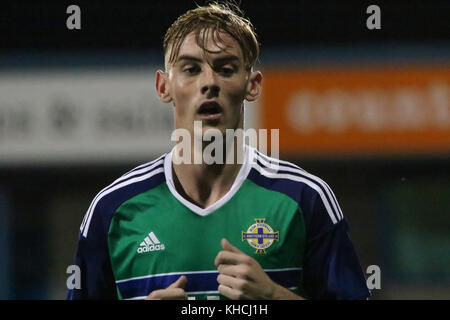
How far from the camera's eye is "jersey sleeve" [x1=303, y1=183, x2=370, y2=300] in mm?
3041

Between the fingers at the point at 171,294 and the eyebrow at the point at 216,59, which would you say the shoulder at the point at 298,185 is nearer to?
the eyebrow at the point at 216,59

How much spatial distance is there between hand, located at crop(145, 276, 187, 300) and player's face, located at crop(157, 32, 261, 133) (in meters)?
0.66

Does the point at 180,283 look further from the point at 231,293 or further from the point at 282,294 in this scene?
the point at 282,294

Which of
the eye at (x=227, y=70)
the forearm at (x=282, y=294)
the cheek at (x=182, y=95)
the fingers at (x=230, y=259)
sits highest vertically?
the eye at (x=227, y=70)

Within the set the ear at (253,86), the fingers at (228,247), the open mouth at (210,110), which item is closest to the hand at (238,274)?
the fingers at (228,247)

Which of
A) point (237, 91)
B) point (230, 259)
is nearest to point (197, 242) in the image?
point (230, 259)

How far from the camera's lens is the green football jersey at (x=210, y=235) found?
3.01m

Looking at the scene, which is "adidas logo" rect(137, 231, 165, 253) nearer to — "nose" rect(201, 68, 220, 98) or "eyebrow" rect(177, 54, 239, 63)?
"nose" rect(201, 68, 220, 98)

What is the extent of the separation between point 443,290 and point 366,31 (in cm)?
285

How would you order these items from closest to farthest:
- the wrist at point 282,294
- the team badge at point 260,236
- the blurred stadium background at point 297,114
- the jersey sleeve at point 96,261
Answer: the wrist at point 282,294, the team badge at point 260,236, the jersey sleeve at point 96,261, the blurred stadium background at point 297,114

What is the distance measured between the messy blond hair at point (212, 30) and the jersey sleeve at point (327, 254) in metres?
0.69

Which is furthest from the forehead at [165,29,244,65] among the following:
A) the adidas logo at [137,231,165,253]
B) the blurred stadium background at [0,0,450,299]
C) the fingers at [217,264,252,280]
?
the blurred stadium background at [0,0,450,299]

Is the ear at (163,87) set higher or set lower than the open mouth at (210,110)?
higher

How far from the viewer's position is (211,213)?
3.09 meters
